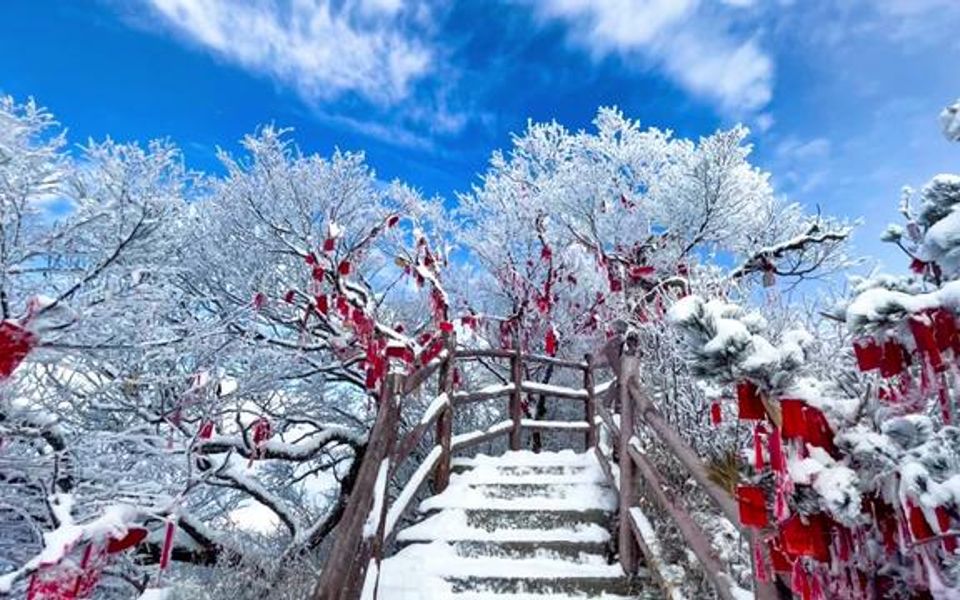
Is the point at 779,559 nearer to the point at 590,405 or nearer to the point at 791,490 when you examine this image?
the point at 791,490

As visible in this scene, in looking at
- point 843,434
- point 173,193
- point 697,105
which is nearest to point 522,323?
point 697,105

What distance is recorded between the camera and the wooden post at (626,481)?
159 inches

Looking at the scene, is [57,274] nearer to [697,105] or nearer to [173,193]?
[173,193]

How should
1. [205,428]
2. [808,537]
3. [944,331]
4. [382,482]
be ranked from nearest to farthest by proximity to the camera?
1. [944,331]
2. [808,537]
3. [382,482]
4. [205,428]

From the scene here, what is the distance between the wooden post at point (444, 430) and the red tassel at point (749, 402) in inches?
165

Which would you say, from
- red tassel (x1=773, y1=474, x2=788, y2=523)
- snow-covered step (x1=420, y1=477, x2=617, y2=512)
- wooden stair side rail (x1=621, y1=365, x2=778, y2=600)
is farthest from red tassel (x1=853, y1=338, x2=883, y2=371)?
snow-covered step (x1=420, y1=477, x2=617, y2=512)

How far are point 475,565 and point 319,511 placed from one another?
933cm

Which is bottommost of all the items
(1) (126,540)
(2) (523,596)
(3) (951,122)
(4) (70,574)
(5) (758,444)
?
(2) (523,596)

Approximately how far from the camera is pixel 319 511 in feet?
40.6

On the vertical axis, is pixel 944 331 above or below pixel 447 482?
above

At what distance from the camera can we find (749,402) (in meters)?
1.48

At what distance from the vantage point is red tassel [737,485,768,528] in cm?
166

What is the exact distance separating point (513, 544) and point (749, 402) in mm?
3254

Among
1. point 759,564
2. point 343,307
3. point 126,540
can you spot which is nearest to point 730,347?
point 759,564
